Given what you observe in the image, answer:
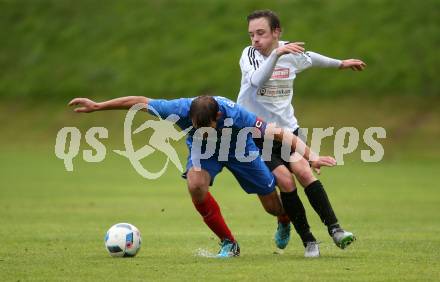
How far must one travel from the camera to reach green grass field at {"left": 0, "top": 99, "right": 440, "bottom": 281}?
366 inches

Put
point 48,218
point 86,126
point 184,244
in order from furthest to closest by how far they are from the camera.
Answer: point 86,126 → point 48,218 → point 184,244

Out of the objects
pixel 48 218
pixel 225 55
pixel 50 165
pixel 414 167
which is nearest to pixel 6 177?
pixel 50 165

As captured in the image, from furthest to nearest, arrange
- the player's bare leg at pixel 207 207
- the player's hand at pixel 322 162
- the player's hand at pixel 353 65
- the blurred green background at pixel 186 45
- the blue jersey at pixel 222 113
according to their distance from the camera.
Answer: the blurred green background at pixel 186 45 → the player's hand at pixel 353 65 → the player's bare leg at pixel 207 207 → the blue jersey at pixel 222 113 → the player's hand at pixel 322 162

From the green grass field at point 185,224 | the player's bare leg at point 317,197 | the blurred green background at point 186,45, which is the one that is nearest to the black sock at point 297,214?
the player's bare leg at point 317,197

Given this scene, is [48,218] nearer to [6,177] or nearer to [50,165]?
[6,177]

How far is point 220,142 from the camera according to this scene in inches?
411

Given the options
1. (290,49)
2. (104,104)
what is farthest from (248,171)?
(104,104)

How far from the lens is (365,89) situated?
38906mm

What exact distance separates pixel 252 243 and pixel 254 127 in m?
2.51

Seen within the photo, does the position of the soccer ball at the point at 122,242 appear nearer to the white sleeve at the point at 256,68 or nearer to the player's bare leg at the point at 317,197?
the player's bare leg at the point at 317,197

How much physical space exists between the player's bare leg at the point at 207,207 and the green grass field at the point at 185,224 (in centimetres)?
29

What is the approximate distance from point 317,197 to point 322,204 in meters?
0.09

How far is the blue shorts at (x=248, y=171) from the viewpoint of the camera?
10.5m

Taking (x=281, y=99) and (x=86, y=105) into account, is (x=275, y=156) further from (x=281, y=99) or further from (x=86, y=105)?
(x=86, y=105)
